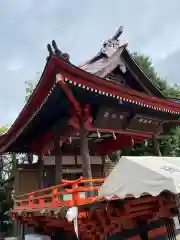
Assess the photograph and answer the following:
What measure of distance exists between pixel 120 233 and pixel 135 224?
2.18ft

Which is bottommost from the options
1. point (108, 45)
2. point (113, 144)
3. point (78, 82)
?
point (113, 144)

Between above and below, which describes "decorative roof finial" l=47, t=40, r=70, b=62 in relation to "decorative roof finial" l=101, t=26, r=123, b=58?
below

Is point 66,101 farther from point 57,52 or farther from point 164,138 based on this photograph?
point 164,138

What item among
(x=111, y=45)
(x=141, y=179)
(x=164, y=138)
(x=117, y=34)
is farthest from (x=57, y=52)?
(x=164, y=138)

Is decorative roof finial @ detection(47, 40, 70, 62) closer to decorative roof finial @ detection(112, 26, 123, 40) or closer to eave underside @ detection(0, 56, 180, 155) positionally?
eave underside @ detection(0, 56, 180, 155)

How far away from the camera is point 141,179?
5.18 m

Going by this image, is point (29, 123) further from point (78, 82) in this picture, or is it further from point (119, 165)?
point (119, 165)

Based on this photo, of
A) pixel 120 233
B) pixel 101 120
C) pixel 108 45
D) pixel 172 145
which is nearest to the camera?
pixel 120 233

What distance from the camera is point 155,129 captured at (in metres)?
10.6

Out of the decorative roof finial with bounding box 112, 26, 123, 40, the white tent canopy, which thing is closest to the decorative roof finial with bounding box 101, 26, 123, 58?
the decorative roof finial with bounding box 112, 26, 123, 40

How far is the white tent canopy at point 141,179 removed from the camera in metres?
4.86

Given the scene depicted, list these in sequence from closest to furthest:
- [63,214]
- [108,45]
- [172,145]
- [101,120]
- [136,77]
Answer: [63,214], [101,120], [136,77], [108,45], [172,145]

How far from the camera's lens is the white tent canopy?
16.0 ft

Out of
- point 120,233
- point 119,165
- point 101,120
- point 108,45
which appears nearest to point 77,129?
point 101,120
